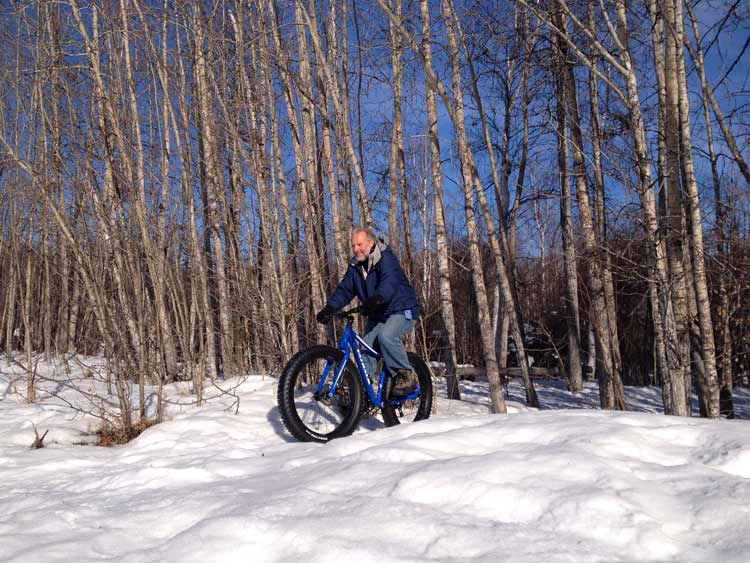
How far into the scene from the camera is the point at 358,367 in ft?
17.6

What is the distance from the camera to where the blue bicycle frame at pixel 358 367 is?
5070 mm

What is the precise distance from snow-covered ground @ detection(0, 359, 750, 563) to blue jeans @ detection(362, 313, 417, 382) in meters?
1.14

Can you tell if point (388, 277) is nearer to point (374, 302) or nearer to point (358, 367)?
point (374, 302)

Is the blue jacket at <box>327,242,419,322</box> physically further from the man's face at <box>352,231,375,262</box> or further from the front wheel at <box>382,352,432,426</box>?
the front wheel at <box>382,352,432,426</box>

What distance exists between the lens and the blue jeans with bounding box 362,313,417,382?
528 cm

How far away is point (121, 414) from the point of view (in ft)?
17.9

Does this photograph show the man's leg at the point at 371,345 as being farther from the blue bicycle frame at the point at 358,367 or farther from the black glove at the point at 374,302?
the black glove at the point at 374,302

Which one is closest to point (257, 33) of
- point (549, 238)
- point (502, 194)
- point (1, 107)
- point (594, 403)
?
point (1, 107)

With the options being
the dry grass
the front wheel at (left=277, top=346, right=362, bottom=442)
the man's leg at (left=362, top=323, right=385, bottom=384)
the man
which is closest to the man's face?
the man

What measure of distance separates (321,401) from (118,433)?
184 cm

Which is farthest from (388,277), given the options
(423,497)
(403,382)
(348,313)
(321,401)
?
(423,497)

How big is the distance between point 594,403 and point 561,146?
4.79 meters

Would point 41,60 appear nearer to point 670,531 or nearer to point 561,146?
point 670,531

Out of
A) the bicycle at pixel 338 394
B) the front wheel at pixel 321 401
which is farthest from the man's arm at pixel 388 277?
the front wheel at pixel 321 401
